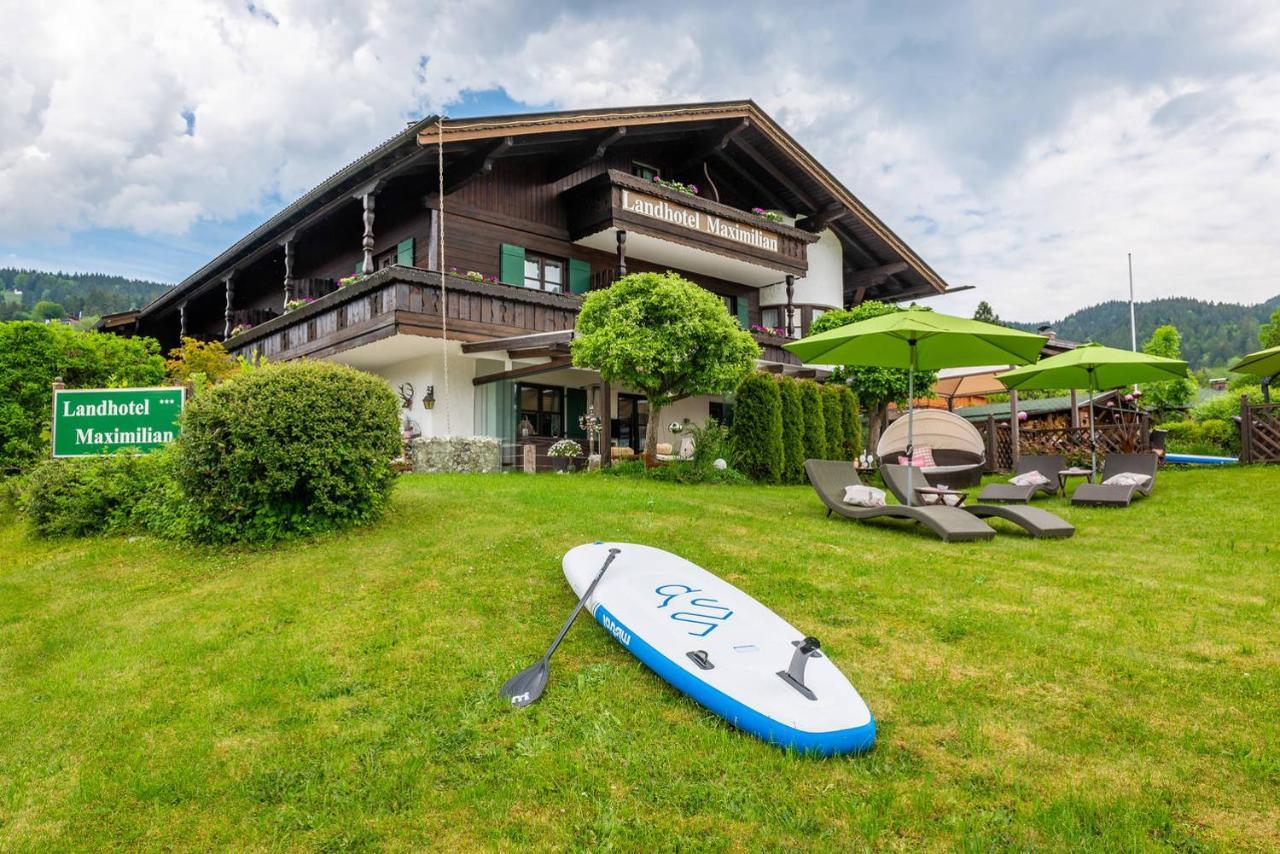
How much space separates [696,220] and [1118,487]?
37.4 ft

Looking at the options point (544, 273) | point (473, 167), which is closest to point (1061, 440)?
point (544, 273)

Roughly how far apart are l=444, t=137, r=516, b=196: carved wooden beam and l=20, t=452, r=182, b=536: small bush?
9626mm

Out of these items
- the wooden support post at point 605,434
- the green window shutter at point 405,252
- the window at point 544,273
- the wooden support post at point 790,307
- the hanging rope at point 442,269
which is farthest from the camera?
the wooden support post at point 790,307

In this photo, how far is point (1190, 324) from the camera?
324 ft

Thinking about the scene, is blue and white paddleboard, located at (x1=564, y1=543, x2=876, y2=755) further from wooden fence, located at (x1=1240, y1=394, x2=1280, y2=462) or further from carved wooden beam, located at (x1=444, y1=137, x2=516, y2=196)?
wooden fence, located at (x1=1240, y1=394, x2=1280, y2=462)

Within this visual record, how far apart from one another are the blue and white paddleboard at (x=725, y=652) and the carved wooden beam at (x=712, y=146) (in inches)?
650

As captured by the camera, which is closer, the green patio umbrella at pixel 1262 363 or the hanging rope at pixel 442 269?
the green patio umbrella at pixel 1262 363

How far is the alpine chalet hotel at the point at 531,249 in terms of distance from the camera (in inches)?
587

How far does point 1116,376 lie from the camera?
1273cm

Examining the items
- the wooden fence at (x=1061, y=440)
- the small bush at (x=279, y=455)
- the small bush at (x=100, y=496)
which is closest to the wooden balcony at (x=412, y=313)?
the small bush at (x=100, y=496)

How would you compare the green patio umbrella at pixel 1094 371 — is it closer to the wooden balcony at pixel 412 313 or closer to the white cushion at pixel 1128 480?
the white cushion at pixel 1128 480

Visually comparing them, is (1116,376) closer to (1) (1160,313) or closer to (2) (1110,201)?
(2) (1110,201)

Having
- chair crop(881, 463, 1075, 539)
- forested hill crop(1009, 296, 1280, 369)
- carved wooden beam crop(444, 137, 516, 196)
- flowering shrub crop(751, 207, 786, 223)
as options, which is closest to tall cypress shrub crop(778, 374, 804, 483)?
chair crop(881, 463, 1075, 539)

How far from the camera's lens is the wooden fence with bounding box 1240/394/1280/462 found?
44.9 ft
